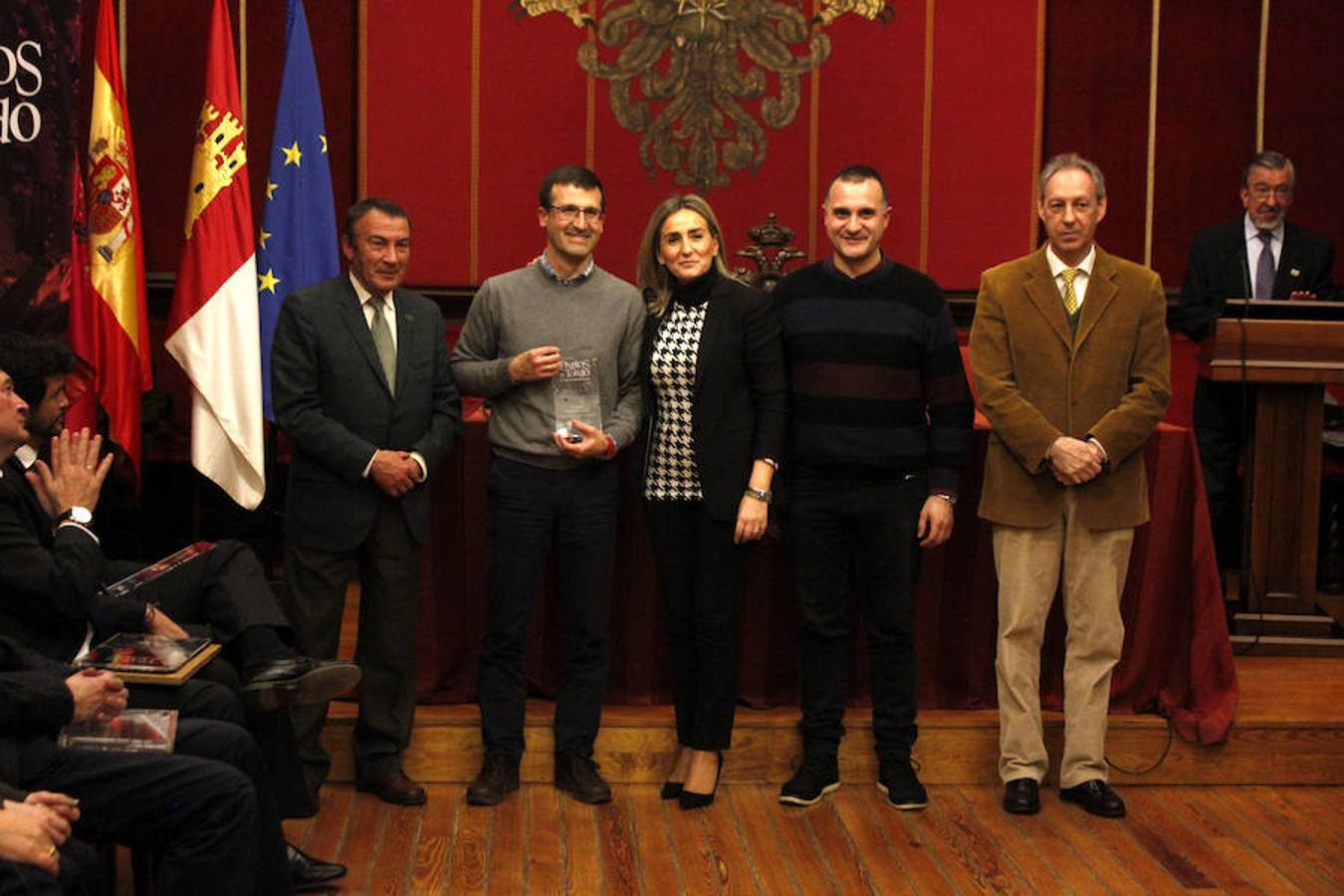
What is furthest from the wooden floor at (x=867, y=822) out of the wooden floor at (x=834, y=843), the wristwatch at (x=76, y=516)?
the wristwatch at (x=76, y=516)

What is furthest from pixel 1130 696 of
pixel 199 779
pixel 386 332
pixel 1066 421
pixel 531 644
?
pixel 199 779

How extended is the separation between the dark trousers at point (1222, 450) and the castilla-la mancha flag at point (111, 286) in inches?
137

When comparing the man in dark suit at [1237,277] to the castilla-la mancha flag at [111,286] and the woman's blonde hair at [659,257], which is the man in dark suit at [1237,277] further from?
the castilla-la mancha flag at [111,286]

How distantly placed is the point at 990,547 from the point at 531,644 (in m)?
1.27

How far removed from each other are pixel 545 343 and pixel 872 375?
2.65ft

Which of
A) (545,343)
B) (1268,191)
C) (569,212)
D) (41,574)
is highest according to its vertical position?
(1268,191)

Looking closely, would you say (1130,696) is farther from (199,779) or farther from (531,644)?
(199,779)

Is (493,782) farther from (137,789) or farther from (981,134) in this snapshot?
(981,134)

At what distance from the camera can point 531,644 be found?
15.7ft

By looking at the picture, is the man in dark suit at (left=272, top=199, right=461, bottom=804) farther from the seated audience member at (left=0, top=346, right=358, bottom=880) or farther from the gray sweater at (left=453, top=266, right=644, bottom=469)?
the seated audience member at (left=0, top=346, right=358, bottom=880)

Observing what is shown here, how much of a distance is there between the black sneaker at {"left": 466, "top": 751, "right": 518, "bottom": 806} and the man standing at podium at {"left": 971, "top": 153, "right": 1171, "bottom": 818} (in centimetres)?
126

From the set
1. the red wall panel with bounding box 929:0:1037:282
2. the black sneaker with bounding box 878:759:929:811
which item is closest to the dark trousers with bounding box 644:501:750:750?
the black sneaker with bounding box 878:759:929:811

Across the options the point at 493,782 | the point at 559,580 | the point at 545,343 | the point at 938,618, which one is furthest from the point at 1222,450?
the point at 493,782

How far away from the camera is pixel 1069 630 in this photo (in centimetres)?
447
